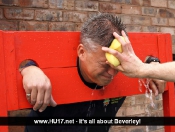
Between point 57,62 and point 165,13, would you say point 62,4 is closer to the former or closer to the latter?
point 57,62

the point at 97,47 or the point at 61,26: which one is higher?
the point at 61,26

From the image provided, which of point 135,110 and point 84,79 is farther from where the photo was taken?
point 135,110

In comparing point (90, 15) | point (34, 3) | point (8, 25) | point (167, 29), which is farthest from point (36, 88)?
point (167, 29)

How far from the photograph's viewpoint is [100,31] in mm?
1425

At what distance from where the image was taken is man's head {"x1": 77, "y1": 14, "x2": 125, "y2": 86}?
141 centimetres

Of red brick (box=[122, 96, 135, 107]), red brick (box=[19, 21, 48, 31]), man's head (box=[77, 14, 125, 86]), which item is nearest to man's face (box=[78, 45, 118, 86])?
man's head (box=[77, 14, 125, 86])

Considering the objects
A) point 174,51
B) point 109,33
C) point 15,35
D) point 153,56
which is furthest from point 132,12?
point 15,35

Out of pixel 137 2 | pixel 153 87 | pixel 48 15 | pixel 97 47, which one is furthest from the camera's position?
pixel 137 2

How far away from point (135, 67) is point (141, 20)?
1.77 meters

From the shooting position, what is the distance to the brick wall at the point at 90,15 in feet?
6.95

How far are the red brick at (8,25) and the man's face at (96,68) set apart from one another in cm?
85

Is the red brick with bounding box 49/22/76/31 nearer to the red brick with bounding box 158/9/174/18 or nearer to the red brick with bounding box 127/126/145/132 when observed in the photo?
the red brick with bounding box 158/9/174/18

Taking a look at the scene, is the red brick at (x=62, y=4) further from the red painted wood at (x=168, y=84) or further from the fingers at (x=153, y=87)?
the fingers at (x=153, y=87)

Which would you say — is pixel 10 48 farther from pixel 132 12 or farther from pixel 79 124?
pixel 132 12
